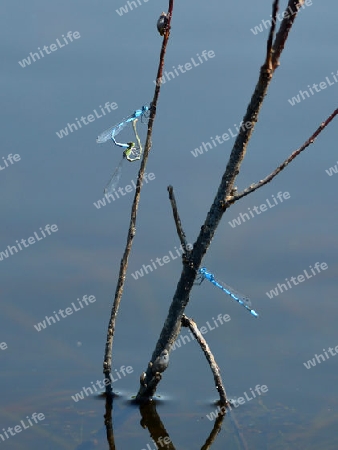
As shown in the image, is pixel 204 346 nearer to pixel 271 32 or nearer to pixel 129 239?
pixel 129 239

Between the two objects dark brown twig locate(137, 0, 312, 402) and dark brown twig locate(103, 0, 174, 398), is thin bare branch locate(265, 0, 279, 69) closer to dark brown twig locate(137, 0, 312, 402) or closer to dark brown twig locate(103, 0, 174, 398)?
dark brown twig locate(137, 0, 312, 402)

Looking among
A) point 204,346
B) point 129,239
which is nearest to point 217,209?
point 129,239

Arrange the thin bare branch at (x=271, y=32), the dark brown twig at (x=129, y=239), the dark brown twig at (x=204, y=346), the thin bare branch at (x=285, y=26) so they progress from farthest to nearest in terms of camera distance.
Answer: the dark brown twig at (x=204, y=346) → the dark brown twig at (x=129, y=239) → the thin bare branch at (x=285, y=26) → the thin bare branch at (x=271, y=32)

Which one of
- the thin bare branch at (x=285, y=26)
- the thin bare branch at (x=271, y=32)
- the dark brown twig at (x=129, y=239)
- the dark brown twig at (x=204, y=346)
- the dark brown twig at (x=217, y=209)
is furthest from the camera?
the dark brown twig at (x=204, y=346)

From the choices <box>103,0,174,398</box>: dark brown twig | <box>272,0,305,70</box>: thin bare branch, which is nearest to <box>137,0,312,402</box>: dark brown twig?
<box>272,0,305,70</box>: thin bare branch

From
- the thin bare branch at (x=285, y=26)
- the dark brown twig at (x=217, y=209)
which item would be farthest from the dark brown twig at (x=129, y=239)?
the thin bare branch at (x=285, y=26)

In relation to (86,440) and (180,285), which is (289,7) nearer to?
(180,285)

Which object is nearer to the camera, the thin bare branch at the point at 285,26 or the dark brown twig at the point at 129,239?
the thin bare branch at the point at 285,26

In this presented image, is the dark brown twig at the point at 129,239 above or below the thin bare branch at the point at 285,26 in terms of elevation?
below

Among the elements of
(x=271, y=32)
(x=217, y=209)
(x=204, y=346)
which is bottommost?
(x=204, y=346)

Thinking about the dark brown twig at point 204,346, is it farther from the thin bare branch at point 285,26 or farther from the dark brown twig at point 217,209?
the thin bare branch at point 285,26

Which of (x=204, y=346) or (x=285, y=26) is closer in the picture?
(x=285, y=26)
